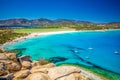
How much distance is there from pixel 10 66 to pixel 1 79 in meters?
4.86

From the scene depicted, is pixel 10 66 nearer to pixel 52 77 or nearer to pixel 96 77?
pixel 52 77

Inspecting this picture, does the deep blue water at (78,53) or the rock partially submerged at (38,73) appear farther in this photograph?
the deep blue water at (78,53)

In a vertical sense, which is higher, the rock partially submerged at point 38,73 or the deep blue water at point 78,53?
the rock partially submerged at point 38,73

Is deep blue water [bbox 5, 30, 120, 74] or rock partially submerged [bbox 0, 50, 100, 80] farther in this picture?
deep blue water [bbox 5, 30, 120, 74]

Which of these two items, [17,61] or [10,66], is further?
[17,61]

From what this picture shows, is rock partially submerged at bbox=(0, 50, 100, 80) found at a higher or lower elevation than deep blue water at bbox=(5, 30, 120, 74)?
higher

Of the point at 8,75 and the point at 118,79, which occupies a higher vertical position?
the point at 8,75

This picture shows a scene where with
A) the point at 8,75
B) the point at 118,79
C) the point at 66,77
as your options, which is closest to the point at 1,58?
the point at 8,75

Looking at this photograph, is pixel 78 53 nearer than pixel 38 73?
No

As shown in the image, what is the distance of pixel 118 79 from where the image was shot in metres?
28.8

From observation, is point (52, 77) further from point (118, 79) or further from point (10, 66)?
point (118, 79)

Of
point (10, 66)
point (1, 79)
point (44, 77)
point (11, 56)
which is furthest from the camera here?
point (11, 56)

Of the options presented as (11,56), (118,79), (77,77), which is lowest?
(118,79)

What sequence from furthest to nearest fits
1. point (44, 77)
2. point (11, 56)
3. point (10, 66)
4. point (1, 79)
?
point (11, 56) → point (10, 66) → point (44, 77) → point (1, 79)
